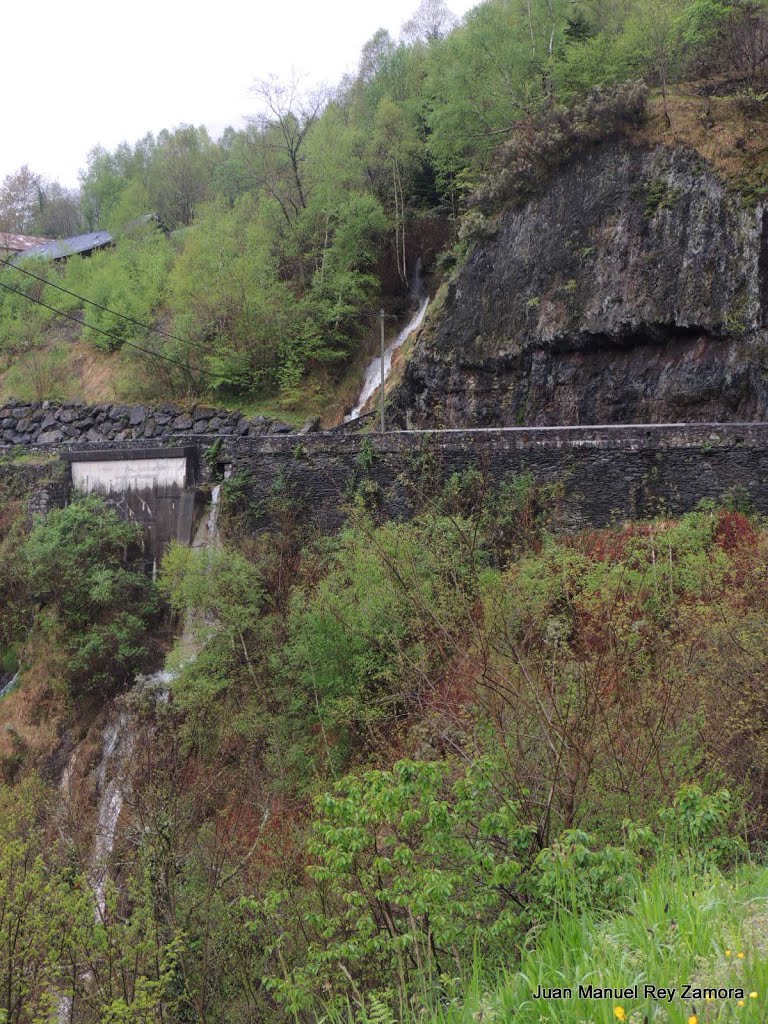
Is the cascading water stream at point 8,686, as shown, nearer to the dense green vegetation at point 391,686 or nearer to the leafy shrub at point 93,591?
the dense green vegetation at point 391,686

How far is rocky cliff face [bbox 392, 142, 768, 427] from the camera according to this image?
16.1m

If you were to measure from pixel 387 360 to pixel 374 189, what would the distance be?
7989 mm

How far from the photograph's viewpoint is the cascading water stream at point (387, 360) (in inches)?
948

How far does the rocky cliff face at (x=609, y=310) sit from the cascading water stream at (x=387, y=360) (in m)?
2.86

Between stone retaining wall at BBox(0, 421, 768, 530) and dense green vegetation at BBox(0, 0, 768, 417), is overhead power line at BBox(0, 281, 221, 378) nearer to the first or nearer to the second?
dense green vegetation at BBox(0, 0, 768, 417)

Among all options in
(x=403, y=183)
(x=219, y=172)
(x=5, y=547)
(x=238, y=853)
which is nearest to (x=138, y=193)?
(x=219, y=172)

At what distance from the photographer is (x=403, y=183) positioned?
28297 mm

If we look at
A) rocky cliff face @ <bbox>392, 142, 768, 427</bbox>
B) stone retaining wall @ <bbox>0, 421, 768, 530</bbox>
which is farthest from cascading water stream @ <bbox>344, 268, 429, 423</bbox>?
stone retaining wall @ <bbox>0, 421, 768, 530</bbox>

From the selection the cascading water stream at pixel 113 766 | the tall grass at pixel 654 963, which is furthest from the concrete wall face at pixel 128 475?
the tall grass at pixel 654 963

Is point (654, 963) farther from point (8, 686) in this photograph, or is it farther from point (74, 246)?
point (74, 246)

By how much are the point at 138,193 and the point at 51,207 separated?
21.1 m


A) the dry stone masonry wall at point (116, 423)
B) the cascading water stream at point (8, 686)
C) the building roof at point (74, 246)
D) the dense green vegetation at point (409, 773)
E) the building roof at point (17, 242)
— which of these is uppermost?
the building roof at point (17, 242)

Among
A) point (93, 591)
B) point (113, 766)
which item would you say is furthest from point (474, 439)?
point (113, 766)

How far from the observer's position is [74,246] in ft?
142
